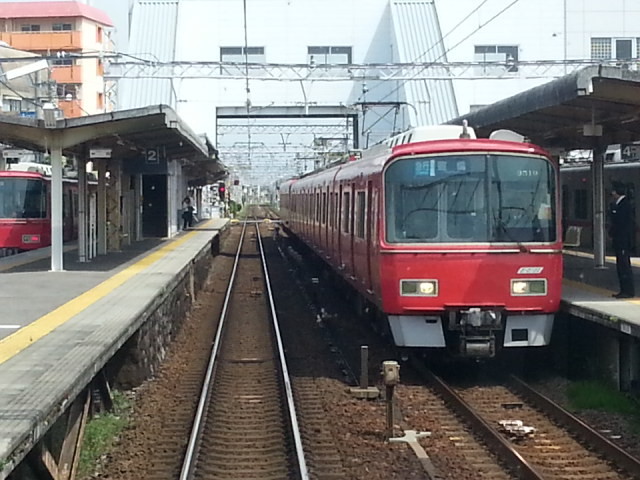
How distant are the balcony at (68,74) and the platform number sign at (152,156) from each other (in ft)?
91.4

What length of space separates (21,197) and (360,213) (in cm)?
1303

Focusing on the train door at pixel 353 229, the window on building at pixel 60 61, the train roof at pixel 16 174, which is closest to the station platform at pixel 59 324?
the train door at pixel 353 229

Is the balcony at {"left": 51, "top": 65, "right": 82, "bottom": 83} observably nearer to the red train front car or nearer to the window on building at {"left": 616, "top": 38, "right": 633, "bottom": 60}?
the window on building at {"left": 616, "top": 38, "right": 633, "bottom": 60}

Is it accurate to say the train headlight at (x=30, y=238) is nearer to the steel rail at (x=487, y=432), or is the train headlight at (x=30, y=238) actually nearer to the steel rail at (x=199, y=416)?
the steel rail at (x=199, y=416)

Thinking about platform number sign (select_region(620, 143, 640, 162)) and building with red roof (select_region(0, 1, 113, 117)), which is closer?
platform number sign (select_region(620, 143, 640, 162))

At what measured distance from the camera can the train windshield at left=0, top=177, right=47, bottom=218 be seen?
22.4 meters

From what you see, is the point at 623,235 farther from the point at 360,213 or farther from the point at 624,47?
the point at 624,47

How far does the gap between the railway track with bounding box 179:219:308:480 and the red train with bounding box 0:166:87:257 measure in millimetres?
9244

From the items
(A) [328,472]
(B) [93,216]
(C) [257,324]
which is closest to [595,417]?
(A) [328,472]

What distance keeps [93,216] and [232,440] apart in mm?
11179

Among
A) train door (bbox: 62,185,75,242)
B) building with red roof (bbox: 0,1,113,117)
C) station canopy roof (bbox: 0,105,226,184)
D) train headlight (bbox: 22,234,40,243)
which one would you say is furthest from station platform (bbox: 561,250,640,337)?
building with red roof (bbox: 0,1,113,117)

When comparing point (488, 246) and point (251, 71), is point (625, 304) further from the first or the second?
point (251, 71)

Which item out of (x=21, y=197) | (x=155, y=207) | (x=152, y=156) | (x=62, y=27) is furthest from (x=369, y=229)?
(x=62, y=27)

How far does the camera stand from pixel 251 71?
1164 inches
